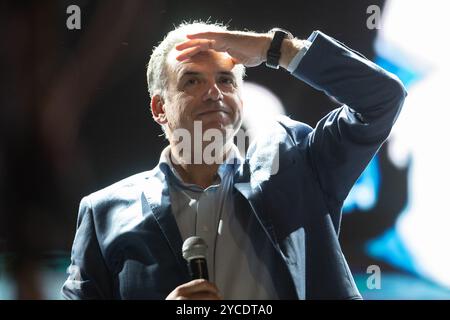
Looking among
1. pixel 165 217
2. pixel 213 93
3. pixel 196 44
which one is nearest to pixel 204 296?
pixel 165 217

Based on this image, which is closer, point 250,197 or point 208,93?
point 250,197

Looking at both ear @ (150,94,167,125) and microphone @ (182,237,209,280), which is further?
ear @ (150,94,167,125)

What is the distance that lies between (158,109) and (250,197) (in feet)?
1.63

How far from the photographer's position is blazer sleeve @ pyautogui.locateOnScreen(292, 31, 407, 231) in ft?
4.54

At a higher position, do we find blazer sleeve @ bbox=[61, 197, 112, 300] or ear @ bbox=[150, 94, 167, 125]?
ear @ bbox=[150, 94, 167, 125]

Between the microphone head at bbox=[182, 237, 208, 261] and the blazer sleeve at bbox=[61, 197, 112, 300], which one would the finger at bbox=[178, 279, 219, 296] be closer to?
the microphone head at bbox=[182, 237, 208, 261]

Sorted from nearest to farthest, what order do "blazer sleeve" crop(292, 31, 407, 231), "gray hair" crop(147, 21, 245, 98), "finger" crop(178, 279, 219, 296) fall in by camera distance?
"finger" crop(178, 279, 219, 296) < "blazer sleeve" crop(292, 31, 407, 231) < "gray hair" crop(147, 21, 245, 98)

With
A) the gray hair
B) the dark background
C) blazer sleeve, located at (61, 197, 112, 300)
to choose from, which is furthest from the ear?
blazer sleeve, located at (61, 197, 112, 300)

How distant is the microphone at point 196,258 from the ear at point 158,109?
562 mm

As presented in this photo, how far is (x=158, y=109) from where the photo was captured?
5.88 feet

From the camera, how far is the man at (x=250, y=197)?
1403 mm

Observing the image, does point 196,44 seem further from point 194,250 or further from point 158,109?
point 194,250

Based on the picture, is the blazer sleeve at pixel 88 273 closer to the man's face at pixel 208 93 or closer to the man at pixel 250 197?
the man at pixel 250 197
